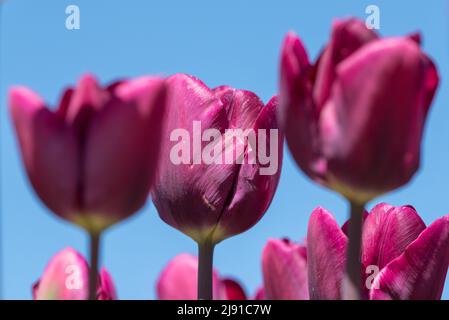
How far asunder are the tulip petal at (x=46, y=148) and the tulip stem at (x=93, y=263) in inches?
0.7

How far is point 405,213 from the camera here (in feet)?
2.03

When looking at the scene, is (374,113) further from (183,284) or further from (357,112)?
(183,284)

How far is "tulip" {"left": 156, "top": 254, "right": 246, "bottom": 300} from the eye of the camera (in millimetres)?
646

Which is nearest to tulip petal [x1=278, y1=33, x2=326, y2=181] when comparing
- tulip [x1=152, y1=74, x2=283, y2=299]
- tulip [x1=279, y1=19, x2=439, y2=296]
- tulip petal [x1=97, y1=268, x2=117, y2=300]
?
tulip [x1=279, y1=19, x2=439, y2=296]

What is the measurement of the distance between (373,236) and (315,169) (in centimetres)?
22

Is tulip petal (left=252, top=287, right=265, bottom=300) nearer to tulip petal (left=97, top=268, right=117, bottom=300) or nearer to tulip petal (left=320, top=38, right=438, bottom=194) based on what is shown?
tulip petal (left=97, top=268, right=117, bottom=300)

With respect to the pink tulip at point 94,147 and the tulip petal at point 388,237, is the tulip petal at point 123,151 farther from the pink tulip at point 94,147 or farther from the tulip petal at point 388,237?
the tulip petal at point 388,237

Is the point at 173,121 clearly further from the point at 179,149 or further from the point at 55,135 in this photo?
the point at 55,135

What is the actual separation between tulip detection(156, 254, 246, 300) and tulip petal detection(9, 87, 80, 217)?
27cm

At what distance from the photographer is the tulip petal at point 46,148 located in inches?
14.8

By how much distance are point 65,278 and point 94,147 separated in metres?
0.23

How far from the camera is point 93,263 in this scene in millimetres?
380

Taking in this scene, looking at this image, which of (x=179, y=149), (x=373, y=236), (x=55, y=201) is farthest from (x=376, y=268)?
(x=55, y=201)

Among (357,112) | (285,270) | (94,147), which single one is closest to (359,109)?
(357,112)
